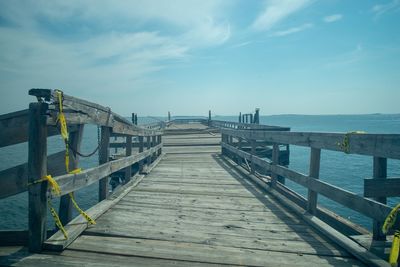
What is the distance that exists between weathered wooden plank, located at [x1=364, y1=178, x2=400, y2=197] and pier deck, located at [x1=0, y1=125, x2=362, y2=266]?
2.59ft

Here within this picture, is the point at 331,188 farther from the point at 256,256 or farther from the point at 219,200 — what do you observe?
the point at 219,200

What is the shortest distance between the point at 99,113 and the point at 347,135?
Answer: 3.43m

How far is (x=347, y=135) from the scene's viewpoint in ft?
10.9

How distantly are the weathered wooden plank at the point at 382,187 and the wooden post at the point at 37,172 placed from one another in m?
3.27

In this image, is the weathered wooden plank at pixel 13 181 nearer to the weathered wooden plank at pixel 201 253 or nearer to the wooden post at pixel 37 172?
the wooden post at pixel 37 172

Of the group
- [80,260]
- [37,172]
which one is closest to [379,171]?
[80,260]

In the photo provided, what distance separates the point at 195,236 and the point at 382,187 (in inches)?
86.3

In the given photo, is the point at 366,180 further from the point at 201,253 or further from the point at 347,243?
the point at 201,253

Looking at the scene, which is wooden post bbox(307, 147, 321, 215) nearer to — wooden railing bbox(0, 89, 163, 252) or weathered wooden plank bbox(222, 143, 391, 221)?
weathered wooden plank bbox(222, 143, 391, 221)

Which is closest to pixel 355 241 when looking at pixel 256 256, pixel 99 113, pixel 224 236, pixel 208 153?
pixel 256 256

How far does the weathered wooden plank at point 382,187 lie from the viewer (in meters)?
2.71

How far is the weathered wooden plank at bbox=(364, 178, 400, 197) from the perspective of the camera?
107 inches

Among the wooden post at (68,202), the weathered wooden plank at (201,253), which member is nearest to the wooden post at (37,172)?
the weathered wooden plank at (201,253)

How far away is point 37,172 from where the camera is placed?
2.82 m
